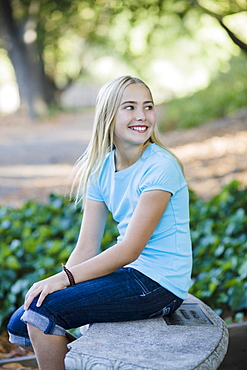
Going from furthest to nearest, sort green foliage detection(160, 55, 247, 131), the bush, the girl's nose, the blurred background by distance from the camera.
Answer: green foliage detection(160, 55, 247, 131) < the blurred background < the bush < the girl's nose

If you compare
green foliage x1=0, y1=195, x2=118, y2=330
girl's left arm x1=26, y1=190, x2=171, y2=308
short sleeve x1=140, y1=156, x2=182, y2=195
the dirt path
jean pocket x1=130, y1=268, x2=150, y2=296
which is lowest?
the dirt path

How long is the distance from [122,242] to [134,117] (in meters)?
0.59

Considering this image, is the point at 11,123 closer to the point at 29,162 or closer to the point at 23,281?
the point at 29,162

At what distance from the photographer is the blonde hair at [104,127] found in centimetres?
260

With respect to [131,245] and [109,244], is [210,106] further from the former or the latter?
[131,245]

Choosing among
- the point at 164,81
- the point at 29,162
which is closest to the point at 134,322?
the point at 29,162

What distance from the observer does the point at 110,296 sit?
235 centimetres

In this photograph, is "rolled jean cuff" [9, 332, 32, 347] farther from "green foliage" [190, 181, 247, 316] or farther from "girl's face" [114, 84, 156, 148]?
"green foliage" [190, 181, 247, 316]

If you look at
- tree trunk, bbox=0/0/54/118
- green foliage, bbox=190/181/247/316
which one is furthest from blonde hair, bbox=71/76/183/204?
tree trunk, bbox=0/0/54/118

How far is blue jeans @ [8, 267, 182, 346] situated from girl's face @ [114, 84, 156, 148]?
1.99ft

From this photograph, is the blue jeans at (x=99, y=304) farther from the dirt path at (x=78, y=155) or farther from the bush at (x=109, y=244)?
the dirt path at (x=78, y=155)

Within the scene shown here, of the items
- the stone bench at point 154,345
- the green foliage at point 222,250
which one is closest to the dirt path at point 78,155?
the green foliage at point 222,250

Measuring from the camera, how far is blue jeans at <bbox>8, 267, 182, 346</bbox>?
227 centimetres

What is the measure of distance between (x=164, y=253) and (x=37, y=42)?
2280 centimetres
